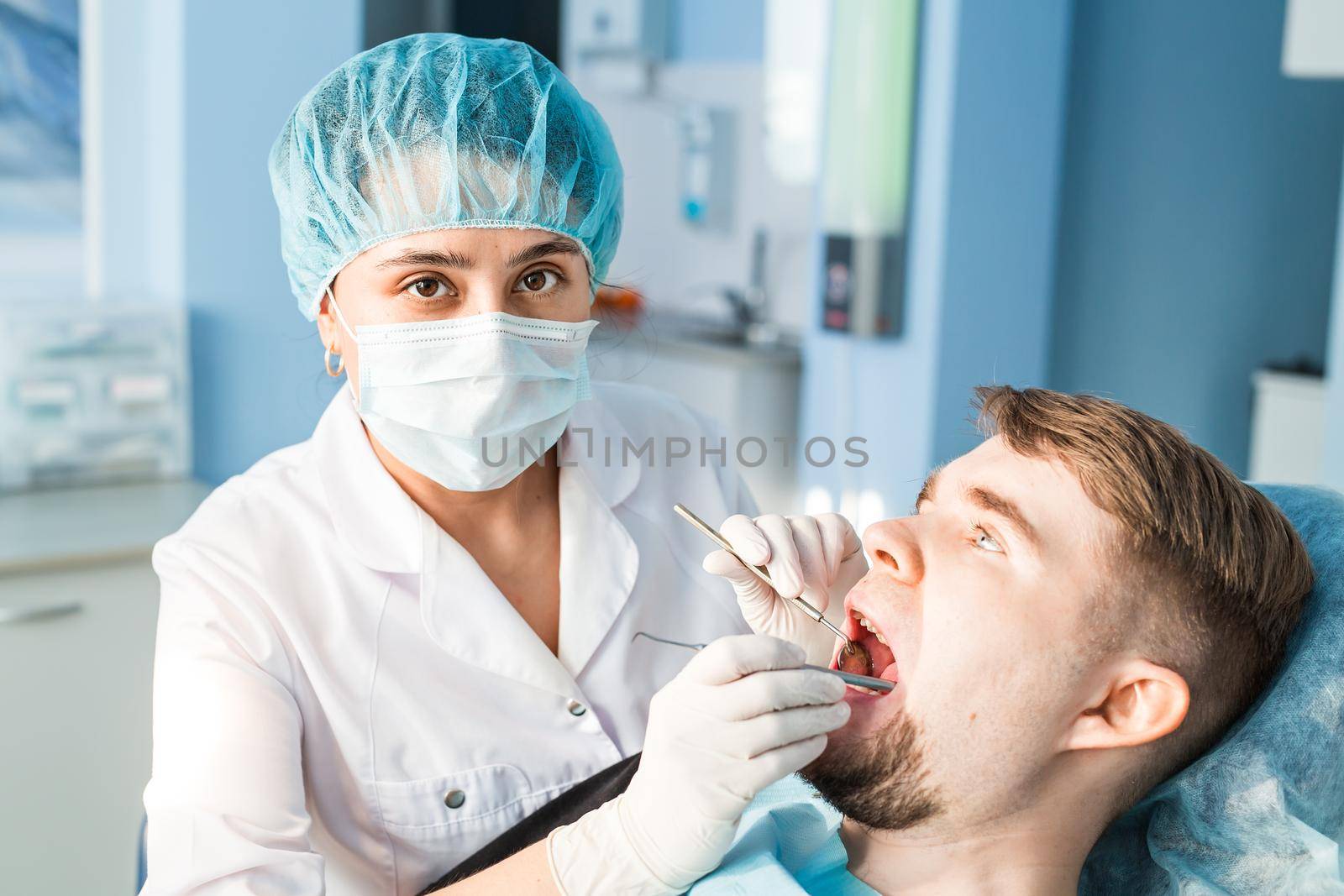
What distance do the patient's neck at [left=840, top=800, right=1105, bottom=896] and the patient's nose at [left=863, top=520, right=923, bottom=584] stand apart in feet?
Result: 0.78

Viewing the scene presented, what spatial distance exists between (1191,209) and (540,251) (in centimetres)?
290

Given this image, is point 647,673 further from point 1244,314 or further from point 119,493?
point 1244,314

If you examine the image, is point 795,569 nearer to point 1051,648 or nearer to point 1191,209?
point 1051,648

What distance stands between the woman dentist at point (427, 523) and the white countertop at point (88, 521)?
870mm

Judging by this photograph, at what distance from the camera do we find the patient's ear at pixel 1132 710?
110cm

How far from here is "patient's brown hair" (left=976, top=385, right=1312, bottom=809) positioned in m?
1.12

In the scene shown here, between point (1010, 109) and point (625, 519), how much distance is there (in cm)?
206

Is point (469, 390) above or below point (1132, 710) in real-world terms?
above

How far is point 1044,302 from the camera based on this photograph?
11.0 feet

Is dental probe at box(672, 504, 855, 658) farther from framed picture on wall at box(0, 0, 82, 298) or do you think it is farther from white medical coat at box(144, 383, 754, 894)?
framed picture on wall at box(0, 0, 82, 298)

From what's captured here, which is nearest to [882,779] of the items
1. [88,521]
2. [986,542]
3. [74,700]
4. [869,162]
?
[986,542]

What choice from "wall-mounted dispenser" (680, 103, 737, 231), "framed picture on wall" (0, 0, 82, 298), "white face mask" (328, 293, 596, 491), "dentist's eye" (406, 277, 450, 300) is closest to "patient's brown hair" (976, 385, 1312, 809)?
"white face mask" (328, 293, 596, 491)

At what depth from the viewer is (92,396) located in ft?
8.18

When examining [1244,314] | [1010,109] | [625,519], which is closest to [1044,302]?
[1010,109]
